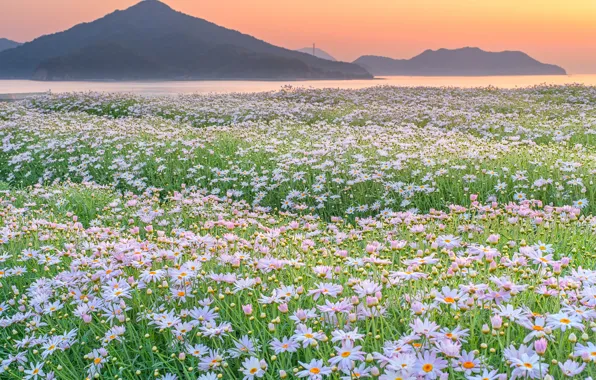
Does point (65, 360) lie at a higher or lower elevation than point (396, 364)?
lower

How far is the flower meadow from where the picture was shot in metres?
2.56

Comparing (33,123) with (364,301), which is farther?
(33,123)

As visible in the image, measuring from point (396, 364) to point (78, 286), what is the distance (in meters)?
2.47

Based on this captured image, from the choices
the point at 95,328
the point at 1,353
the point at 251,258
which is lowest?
Answer: the point at 1,353

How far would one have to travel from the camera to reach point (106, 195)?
26.8 ft

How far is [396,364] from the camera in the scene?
217 cm

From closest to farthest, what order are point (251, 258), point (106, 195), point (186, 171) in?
1. point (251, 258)
2. point (106, 195)
3. point (186, 171)

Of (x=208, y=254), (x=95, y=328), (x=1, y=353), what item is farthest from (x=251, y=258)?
(x=1, y=353)

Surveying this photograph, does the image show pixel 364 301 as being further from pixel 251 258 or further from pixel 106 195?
pixel 106 195

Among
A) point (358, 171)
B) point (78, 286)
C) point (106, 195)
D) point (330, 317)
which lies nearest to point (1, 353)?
point (78, 286)

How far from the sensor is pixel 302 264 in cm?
355

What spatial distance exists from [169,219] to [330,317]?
401 cm

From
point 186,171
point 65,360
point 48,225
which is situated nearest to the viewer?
point 65,360

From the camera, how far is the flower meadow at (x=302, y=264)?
2562 millimetres
